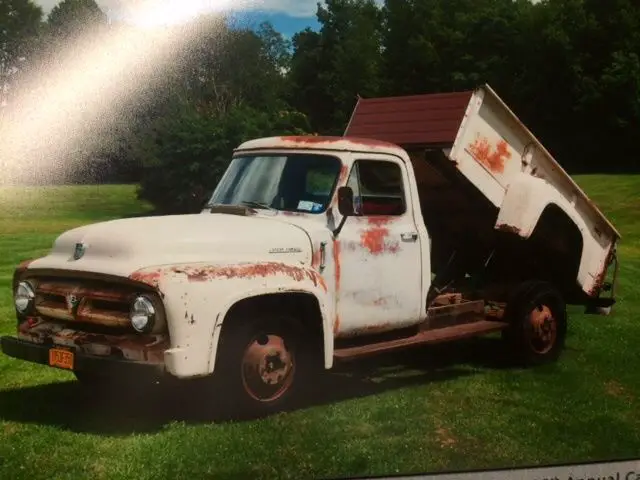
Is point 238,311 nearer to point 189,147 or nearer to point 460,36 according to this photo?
point 189,147

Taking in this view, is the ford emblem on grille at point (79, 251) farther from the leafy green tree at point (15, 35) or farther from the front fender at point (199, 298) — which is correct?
the leafy green tree at point (15, 35)

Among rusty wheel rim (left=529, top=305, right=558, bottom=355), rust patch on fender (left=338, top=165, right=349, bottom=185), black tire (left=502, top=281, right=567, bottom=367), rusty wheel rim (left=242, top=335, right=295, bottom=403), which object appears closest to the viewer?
rusty wheel rim (left=242, top=335, right=295, bottom=403)

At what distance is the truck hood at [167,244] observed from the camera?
416cm

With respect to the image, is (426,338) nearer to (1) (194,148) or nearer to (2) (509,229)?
(2) (509,229)

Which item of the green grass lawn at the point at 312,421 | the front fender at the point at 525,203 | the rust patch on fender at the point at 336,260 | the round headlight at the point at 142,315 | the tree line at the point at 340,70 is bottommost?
the green grass lawn at the point at 312,421

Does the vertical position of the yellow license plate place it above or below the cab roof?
below

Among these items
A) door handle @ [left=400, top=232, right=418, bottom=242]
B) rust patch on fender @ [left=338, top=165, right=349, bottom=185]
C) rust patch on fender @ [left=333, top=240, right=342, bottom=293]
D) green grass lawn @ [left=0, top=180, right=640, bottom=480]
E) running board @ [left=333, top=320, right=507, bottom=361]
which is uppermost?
rust patch on fender @ [left=338, top=165, right=349, bottom=185]

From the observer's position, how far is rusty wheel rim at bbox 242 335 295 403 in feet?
14.5

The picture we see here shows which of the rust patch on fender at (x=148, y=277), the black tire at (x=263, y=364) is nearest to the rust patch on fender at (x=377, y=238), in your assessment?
the black tire at (x=263, y=364)

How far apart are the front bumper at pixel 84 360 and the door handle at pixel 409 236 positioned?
177cm

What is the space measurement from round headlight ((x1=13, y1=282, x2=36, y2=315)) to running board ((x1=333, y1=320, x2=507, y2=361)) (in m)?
1.50

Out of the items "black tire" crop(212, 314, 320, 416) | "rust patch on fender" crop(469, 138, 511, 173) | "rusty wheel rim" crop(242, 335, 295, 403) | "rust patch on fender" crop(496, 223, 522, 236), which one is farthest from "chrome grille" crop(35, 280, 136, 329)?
"rust patch on fender" crop(496, 223, 522, 236)

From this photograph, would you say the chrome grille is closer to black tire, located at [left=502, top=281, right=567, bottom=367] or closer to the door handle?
the door handle

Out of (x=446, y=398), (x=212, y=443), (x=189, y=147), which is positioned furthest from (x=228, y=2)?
(x=446, y=398)
